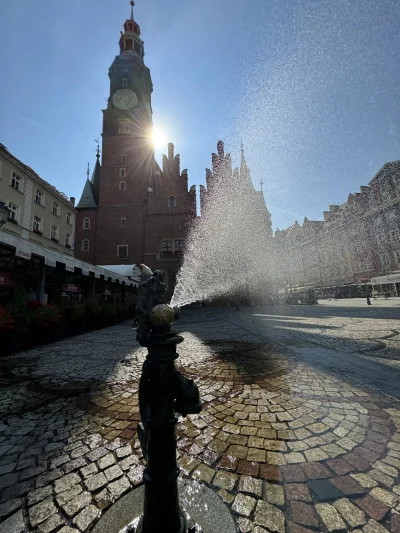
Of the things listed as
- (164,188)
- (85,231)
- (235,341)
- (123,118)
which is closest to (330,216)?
(164,188)

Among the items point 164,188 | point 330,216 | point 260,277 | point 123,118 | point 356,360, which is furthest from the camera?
point 330,216

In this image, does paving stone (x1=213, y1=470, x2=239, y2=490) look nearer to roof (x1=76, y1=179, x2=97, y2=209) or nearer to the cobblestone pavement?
the cobblestone pavement

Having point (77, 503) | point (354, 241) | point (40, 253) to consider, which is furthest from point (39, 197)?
point (354, 241)

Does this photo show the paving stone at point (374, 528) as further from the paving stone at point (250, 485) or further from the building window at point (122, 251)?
the building window at point (122, 251)

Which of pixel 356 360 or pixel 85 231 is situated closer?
pixel 356 360

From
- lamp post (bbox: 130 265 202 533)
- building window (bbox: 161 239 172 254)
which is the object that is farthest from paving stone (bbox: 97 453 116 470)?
building window (bbox: 161 239 172 254)

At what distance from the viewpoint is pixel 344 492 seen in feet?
4.84

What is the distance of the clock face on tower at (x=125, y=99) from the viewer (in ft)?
105

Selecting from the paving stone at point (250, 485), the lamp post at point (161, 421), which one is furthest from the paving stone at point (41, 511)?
the paving stone at point (250, 485)

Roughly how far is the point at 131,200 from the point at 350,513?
31.6m

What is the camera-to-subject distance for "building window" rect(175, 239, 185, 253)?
2783cm

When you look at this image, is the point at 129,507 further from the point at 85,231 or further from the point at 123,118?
the point at 123,118

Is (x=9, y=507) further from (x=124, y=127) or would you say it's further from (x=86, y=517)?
(x=124, y=127)

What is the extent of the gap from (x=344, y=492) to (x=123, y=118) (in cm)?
3819
